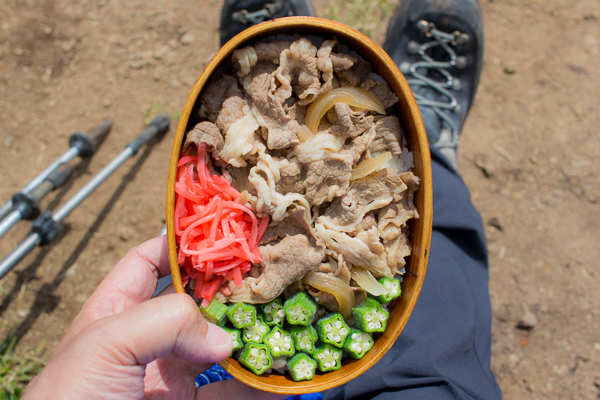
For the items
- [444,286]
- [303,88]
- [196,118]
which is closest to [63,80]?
[196,118]

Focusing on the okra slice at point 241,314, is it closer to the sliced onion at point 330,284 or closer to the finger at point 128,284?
the sliced onion at point 330,284

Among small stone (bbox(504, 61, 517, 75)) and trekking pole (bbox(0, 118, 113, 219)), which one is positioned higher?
trekking pole (bbox(0, 118, 113, 219))

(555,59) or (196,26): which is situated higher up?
(196,26)

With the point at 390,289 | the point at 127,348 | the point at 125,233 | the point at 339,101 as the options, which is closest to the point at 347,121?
the point at 339,101

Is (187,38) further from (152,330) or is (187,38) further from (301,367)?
(301,367)

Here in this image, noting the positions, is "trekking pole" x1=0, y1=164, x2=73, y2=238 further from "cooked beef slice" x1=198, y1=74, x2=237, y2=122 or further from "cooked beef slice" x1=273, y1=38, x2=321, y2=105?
"cooked beef slice" x1=273, y1=38, x2=321, y2=105

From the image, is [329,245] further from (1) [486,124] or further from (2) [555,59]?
(2) [555,59]

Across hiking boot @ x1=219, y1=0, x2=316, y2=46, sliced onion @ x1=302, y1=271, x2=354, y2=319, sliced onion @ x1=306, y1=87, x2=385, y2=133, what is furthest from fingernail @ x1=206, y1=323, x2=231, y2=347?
hiking boot @ x1=219, y1=0, x2=316, y2=46
